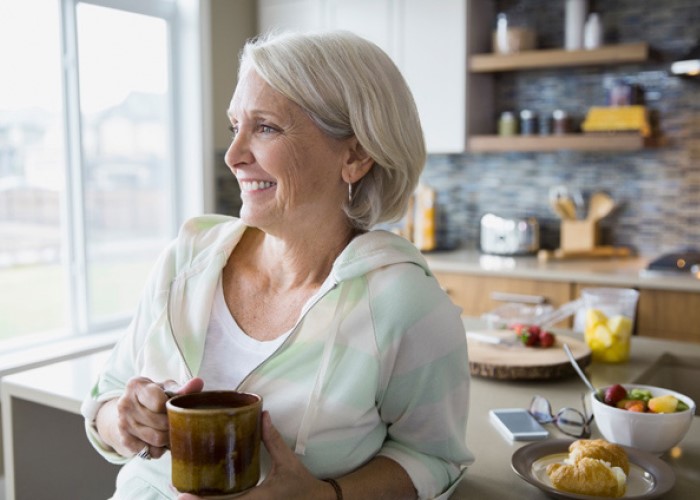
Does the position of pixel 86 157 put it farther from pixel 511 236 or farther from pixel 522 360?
pixel 522 360

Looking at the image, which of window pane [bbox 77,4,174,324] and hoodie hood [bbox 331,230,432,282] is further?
window pane [bbox 77,4,174,324]

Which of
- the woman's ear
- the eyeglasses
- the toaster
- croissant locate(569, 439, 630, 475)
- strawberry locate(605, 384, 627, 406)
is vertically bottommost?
the eyeglasses

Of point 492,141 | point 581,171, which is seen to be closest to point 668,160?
point 581,171

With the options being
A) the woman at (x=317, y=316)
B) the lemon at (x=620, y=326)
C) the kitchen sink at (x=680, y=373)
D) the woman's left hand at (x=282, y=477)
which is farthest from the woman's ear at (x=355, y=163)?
the kitchen sink at (x=680, y=373)

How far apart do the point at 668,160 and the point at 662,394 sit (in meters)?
2.51

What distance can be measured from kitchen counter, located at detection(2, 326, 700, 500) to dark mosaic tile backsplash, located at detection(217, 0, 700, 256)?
5.61 feet

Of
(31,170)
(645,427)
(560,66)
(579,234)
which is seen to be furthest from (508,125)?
(645,427)

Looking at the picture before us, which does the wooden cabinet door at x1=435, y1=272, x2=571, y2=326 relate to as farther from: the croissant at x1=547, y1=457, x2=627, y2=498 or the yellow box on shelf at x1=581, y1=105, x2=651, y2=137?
the croissant at x1=547, y1=457, x2=627, y2=498

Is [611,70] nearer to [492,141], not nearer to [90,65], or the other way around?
[492,141]

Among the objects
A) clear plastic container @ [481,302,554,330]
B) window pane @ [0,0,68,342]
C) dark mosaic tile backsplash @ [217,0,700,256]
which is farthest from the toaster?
window pane @ [0,0,68,342]

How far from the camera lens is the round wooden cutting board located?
5.73ft

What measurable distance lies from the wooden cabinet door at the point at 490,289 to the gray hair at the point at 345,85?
6.85 ft

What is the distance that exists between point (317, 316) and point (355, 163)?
0.28 metres

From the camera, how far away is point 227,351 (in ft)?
4.26
